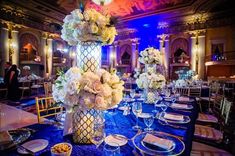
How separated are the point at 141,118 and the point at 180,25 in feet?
36.0

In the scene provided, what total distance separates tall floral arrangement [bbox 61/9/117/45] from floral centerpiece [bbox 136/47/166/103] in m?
1.48

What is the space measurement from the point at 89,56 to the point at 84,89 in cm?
30

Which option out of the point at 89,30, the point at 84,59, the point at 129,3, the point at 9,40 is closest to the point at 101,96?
the point at 84,59

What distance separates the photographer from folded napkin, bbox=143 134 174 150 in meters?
Result: 1.14

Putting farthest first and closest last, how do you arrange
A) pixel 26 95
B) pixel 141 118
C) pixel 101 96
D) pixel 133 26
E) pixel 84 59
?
pixel 133 26, pixel 26 95, pixel 141 118, pixel 84 59, pixel 101 96

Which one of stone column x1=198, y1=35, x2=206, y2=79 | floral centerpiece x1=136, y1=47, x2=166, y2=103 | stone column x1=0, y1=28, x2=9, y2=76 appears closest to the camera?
floral centerpiece x1=136, y1=47, x2=166, y2=103

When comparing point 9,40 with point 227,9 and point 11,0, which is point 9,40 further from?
point 227,9

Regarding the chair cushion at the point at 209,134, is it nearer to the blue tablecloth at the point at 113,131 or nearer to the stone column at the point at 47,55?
the blue tablecloth at the point at 113,131

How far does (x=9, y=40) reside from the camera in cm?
980

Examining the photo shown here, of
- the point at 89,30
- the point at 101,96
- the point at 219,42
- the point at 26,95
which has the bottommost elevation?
the point at 26,95

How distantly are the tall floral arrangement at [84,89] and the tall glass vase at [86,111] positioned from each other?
105 millimetres

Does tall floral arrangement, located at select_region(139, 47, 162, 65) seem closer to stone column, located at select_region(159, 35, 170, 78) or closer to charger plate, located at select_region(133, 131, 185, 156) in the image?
charger plate, located at select_region(133, 131, 185, 156)

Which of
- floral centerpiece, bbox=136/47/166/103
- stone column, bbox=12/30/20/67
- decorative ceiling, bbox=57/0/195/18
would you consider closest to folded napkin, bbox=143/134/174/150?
floral centerpiece, bbox=136/47/166/103

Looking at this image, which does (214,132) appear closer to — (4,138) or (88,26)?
(88,26)
